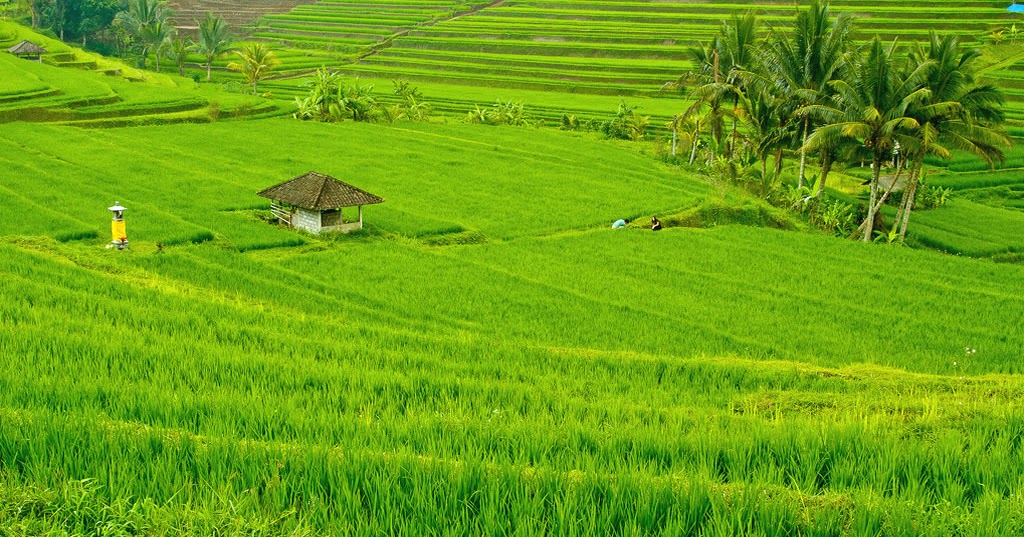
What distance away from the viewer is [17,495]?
3.11 meters

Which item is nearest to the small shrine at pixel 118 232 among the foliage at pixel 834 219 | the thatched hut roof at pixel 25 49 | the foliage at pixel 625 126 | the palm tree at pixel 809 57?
the palm tree at pixel 809 57

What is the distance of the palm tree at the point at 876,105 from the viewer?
17188mm

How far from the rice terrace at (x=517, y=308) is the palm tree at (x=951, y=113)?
0.08 m

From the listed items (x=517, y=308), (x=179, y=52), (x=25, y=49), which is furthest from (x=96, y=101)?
(x=517, y=308)

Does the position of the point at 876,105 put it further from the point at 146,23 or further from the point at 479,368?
the point at 146,23

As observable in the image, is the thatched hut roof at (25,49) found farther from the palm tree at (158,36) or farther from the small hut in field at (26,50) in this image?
the palm tree at (158,36)

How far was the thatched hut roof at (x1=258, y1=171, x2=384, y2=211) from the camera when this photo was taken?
15.4 meters

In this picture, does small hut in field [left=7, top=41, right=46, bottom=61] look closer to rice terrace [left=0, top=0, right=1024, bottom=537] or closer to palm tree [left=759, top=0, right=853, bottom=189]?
rice terrace [left=0, top=0, right=1024, bottom=537]

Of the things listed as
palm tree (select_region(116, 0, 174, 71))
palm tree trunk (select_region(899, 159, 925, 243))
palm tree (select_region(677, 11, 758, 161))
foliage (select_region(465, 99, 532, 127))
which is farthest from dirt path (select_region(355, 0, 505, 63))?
palm tree trunk (select_region(899, 159, 925, 243))

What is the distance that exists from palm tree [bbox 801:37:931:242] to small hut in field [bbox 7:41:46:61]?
1342 inches

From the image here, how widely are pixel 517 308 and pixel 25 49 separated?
114 feet

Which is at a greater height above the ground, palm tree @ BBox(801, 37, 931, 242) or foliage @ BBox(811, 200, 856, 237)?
palm tree @ BBox(801, 37, 931, 242)

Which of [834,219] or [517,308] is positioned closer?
[517,308]

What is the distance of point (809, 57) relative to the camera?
67.1ft
